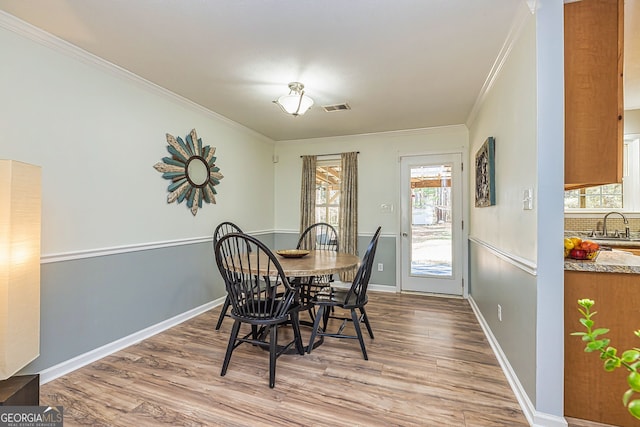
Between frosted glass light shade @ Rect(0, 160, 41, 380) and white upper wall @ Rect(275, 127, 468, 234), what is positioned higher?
white upper wall @ Rect(275, 127, 468, 234)

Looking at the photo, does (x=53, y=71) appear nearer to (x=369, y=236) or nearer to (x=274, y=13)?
(x=274, y=13)

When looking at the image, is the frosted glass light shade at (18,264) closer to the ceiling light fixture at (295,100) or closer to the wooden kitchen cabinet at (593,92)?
the ceiling light fixture at (295,100)

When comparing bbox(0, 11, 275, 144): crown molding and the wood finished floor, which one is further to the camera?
bbox(0, 11, 275, 144): crown molding

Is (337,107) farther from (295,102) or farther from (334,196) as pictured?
(334,196)

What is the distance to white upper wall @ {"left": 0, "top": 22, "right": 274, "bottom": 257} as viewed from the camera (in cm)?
202

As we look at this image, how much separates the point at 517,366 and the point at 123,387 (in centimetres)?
254

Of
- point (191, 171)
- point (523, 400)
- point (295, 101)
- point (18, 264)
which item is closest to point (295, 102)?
point (295, 101)

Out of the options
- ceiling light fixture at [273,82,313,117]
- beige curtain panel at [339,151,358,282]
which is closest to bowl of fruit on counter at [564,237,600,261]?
ceiling light fixture at [273,82,313,117]

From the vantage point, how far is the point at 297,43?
2.19m

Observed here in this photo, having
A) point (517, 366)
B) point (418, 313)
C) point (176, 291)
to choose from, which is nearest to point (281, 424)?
point (517, 366)

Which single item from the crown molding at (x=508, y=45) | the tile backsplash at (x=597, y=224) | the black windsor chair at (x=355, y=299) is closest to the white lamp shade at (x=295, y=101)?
the black windsor chair at (x=355, y=299)

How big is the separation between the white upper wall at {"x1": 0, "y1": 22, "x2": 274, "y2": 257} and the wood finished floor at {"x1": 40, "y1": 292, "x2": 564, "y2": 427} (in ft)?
3.20

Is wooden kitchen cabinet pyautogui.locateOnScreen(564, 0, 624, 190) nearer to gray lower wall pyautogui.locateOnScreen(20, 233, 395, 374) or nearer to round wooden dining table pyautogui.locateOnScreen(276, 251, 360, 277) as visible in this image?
round wooden dining table pyautogui.locateOnScreen(276, 251, 360, 277)

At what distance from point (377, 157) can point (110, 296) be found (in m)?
3.59
